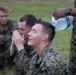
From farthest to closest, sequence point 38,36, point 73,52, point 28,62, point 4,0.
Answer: point 4,0 < point 73,52 < point 28,62 < point 38,36

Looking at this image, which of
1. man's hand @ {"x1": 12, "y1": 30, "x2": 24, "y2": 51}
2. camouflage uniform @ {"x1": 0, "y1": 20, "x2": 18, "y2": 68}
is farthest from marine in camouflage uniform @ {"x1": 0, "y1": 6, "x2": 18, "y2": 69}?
man's hand @ {"x1": 12, "y1": 30, "x2": 24, "y2": 51}

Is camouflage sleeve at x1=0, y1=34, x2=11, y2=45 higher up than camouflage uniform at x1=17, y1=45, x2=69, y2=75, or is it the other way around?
camouflage uniform at x1=17, y1=45, x2=69, y2=75

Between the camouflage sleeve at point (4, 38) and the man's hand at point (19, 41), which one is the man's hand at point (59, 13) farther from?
the camouflage sleeve at point (4, 38)

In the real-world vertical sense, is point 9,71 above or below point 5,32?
below

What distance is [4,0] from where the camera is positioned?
21.5 meters

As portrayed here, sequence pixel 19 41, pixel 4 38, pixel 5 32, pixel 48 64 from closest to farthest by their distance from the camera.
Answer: pixel 48 64
pixel 19 41
pixel 4 38
pixel 5 32

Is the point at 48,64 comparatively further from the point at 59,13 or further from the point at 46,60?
the point at 59,13

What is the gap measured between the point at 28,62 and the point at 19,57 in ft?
0.50

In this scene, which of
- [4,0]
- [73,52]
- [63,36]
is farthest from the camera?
[4,0]

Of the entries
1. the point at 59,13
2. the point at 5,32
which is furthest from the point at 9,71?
the point at 59,13

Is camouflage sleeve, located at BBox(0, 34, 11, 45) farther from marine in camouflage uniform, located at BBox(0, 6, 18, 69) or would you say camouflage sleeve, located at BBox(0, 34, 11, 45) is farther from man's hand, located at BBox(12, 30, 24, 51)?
man's hand, located at BBox(12, 30, 24, 51)

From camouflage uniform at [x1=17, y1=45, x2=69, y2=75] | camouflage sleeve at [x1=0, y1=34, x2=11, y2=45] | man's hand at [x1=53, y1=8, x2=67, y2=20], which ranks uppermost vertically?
man's hand at [x1=53, y1=8, x2=67, y2=20]

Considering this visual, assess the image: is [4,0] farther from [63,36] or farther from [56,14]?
[56,14]

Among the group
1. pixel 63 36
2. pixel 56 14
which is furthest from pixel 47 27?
pixel 63 36
